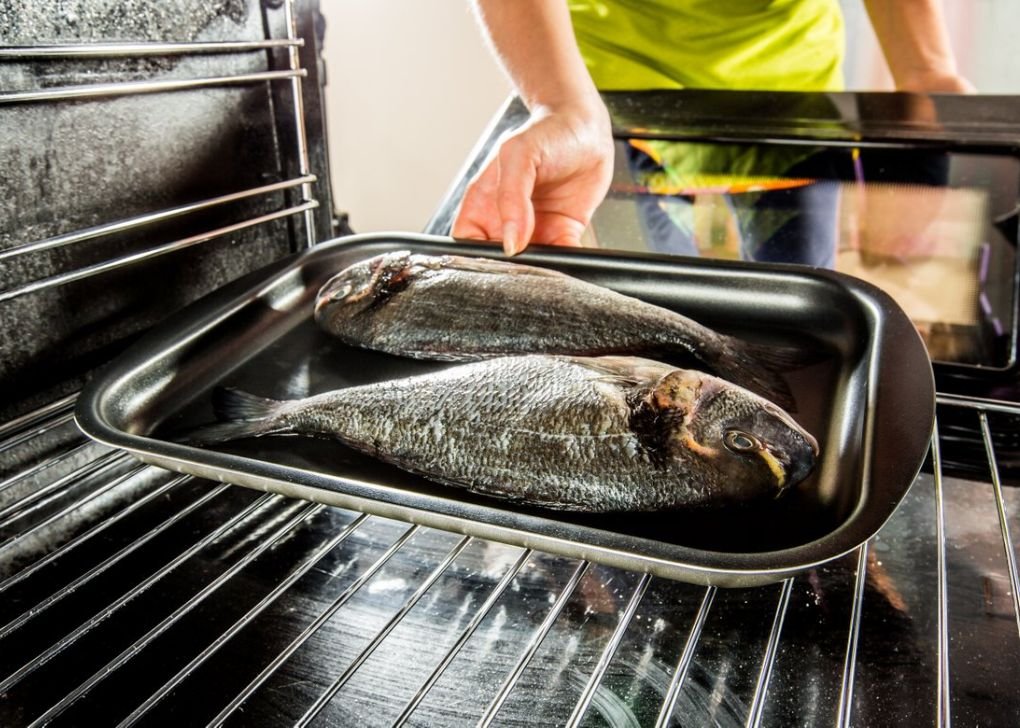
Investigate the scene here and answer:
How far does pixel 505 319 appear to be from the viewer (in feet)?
3.82

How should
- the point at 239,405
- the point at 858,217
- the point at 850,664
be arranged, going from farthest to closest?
the point at 858,217, the point at 239,405, the point at 850,664

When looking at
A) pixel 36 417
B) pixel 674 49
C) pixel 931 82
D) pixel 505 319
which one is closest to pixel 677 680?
pixel 505 319

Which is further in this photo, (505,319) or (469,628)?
(505,319)

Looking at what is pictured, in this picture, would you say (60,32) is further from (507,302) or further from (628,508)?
(628,508)

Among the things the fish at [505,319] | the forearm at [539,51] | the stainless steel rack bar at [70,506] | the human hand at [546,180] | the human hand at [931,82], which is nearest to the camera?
the stainless steel rack bar at [70,506]

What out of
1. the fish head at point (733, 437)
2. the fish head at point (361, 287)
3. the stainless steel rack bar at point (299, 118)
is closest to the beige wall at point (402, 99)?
the stainless steel rack bar at point (299, 118)

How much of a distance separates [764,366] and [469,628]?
1.79ft

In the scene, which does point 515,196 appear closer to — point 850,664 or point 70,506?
point 70,506

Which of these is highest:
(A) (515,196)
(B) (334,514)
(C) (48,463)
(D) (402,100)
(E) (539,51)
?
(E) (539,51)

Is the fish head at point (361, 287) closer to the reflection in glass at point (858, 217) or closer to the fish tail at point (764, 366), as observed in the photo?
the reflection in glass at point (858, 217)

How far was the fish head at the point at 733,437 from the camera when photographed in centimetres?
81

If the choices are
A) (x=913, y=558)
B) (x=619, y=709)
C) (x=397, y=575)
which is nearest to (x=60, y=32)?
(x=397, y=575)

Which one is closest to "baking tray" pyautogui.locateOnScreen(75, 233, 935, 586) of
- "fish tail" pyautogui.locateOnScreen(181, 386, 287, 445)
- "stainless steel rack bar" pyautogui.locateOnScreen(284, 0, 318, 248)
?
"fish tail" pyautogui.locateOnScreen(181, 386, 287, 445)

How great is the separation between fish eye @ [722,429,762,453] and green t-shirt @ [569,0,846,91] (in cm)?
146
